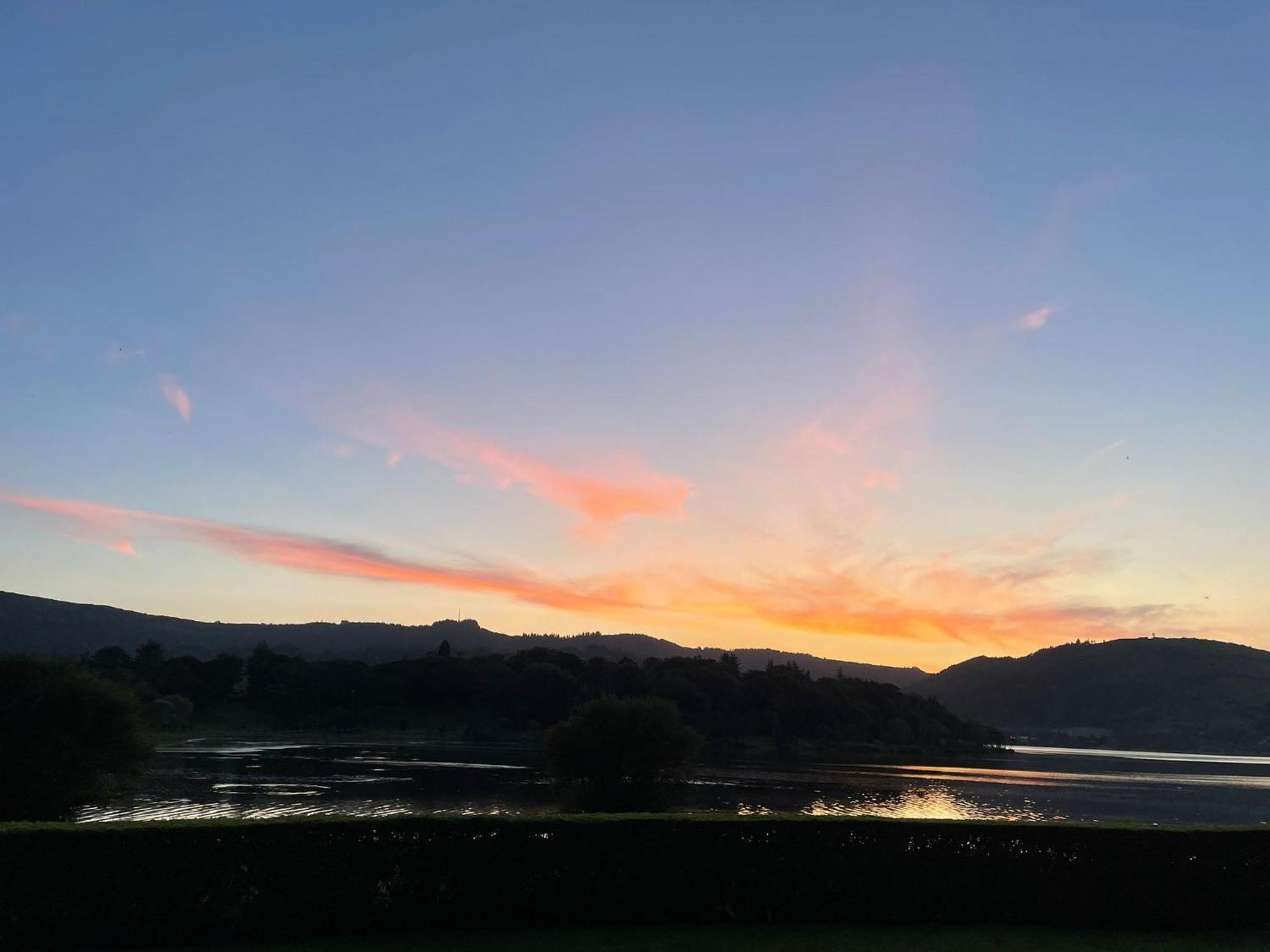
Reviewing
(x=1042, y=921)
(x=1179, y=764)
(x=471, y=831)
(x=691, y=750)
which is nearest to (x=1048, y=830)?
(x=1042, y=921)

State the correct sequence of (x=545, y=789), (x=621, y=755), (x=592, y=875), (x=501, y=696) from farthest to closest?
(x=501, y=696)
(x=545, y=789)
(x=621, y=755)
(x=592, y=875)

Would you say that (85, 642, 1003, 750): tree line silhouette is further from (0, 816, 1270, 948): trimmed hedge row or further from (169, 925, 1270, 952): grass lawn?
(169, 925, 1270, 952): grass lawn

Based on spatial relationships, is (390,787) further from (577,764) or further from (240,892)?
(240,892)

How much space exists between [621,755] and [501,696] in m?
119

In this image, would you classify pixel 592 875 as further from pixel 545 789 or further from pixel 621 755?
pixel 545 789

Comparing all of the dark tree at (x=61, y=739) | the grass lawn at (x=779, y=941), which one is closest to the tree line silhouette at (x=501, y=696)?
the dark tree at (x=61, y=739)

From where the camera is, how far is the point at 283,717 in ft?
478

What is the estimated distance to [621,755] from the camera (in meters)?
42.8

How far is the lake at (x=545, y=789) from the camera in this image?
48688 millimetres

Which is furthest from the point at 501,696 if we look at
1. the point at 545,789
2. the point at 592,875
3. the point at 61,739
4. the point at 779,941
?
the point at 779,941

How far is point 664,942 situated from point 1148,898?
11.4 meters

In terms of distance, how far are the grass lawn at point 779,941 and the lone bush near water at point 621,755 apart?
Answer: 2415cm

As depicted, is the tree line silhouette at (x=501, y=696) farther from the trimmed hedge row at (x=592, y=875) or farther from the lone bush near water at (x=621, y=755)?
the trimmed hedge row at (x=592, y=875)

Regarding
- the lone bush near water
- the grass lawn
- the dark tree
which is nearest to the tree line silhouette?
the lone bush near water
